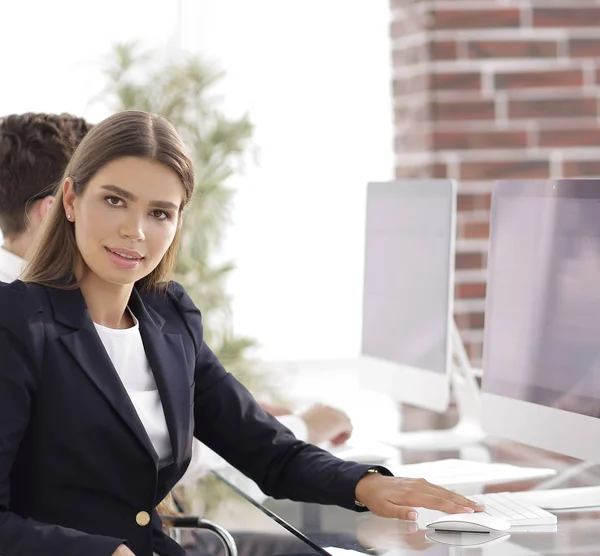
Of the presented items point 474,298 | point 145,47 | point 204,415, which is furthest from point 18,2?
point 204,415

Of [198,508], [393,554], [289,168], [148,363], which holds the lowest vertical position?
[198,508]

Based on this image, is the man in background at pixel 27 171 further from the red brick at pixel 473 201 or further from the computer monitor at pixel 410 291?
the red brick at pixel 473 201

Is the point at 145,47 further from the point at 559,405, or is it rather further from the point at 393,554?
the point at 393,554

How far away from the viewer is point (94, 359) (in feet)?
5.69

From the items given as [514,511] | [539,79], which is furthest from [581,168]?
[514,511]

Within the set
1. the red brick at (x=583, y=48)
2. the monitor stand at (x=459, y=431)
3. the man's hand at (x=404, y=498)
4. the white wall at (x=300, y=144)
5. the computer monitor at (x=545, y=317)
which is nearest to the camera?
the man's hand at (x=404, y=498)

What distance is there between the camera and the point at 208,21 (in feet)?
12.5

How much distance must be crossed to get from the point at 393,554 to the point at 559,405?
20.7 inches

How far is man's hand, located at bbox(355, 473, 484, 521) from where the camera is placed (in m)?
1.77

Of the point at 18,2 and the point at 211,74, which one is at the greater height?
the point at 18,2

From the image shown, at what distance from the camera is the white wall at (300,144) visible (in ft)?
12.5

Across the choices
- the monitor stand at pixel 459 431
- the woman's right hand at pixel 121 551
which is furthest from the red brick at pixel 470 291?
the woman's right hand at pixel 121 551

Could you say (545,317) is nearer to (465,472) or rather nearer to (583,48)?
(465,472)

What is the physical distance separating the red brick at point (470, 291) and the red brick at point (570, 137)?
0.50 metres
